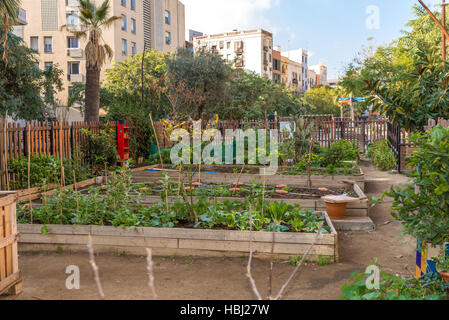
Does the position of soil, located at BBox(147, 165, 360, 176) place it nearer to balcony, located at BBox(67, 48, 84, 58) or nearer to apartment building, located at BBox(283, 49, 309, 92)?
balcony, located at BBox(67, 48, 84, 58)

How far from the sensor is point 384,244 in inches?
252

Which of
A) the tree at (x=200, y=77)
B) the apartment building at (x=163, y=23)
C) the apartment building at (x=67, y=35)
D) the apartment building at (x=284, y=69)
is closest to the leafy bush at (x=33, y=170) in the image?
the tree at (x=200, y=77)

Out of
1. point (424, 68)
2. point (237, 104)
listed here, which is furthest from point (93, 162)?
point (237, 104)

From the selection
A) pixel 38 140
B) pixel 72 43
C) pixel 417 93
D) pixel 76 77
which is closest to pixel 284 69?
pixel 72 43

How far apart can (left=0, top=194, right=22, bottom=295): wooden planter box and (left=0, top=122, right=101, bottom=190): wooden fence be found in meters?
4.89

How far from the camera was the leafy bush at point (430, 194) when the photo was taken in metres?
3.17

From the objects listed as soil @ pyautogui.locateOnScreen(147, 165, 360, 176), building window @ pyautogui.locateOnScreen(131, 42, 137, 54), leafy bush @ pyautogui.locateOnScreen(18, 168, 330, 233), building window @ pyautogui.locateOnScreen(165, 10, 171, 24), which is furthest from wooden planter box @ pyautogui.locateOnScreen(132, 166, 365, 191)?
building window @ pyautogui.locateOnScreen(165, 10, 171, 24)

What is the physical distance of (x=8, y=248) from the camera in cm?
431

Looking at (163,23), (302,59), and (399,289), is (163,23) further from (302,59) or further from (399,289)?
(302,59)

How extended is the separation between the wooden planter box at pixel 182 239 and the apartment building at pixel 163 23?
4292cm

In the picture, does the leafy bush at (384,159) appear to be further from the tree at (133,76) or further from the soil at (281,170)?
the tree at (133,76)

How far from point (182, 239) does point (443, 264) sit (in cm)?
318
